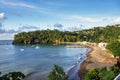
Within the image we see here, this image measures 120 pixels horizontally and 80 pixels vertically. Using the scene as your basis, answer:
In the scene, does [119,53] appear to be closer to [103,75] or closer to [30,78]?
[30,78]

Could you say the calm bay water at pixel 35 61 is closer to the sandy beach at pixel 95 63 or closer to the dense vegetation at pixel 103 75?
the sandy beach at pixel 95 63

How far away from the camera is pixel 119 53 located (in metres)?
81.2

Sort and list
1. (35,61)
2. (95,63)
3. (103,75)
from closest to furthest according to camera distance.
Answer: (103,75) → (95,63) → (35,61)

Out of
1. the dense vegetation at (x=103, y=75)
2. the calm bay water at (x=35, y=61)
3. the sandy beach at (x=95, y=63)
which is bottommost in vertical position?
the calm bay water at (x=35, y=61)

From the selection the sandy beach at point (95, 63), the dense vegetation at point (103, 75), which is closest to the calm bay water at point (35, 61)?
the sandy beach at point (95, 63)

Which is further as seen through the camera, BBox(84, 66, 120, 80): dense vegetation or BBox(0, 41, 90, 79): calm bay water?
BBox(0, 41, 90, 79): calm bay water

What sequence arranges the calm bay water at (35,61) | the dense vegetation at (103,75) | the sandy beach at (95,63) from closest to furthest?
the dense vegetation at (103,75), the sandy beach at (95,63), the calm bay water at (35,61)

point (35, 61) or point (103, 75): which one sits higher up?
point (103, 75)

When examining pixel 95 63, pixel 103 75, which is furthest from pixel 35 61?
pixel 103 75

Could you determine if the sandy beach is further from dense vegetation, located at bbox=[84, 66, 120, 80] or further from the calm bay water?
dense vegetation, located at bbox=[84, 66, 120, 80]

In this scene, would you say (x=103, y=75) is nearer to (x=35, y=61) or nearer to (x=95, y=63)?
(x=95, y=63)

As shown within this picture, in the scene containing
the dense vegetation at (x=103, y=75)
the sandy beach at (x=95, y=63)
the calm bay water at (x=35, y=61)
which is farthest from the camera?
the calm bay water at (x=35, y=61)

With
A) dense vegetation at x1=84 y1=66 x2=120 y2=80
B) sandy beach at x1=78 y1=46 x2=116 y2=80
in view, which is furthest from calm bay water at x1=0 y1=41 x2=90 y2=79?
dense vegetation at x1=84 y1=66 x2=120 y2=80

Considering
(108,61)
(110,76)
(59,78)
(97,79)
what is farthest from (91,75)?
(108,61)
